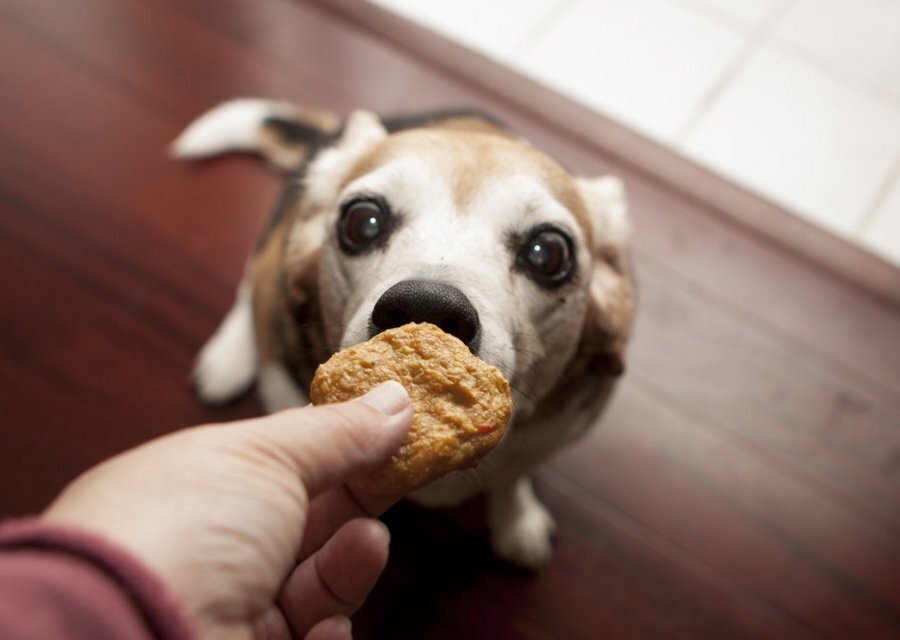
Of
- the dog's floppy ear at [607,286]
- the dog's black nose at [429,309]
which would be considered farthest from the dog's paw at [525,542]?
the dog's black nose at [429,309]

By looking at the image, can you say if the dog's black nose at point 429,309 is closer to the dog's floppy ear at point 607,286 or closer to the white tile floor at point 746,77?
the dog's floppy ear at point 607,286

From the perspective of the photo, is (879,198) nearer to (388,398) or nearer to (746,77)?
(746,77)

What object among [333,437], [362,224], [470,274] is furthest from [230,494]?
[362,224]

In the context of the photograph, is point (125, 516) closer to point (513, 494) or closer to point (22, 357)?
point (513, 494)

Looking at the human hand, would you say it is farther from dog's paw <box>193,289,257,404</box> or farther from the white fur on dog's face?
dog's paw <box>193,289,257,404</box>

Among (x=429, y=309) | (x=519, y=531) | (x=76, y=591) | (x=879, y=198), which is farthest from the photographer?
(x=879, y=198)

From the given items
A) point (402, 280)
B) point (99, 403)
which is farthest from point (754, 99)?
point (99, 403)
